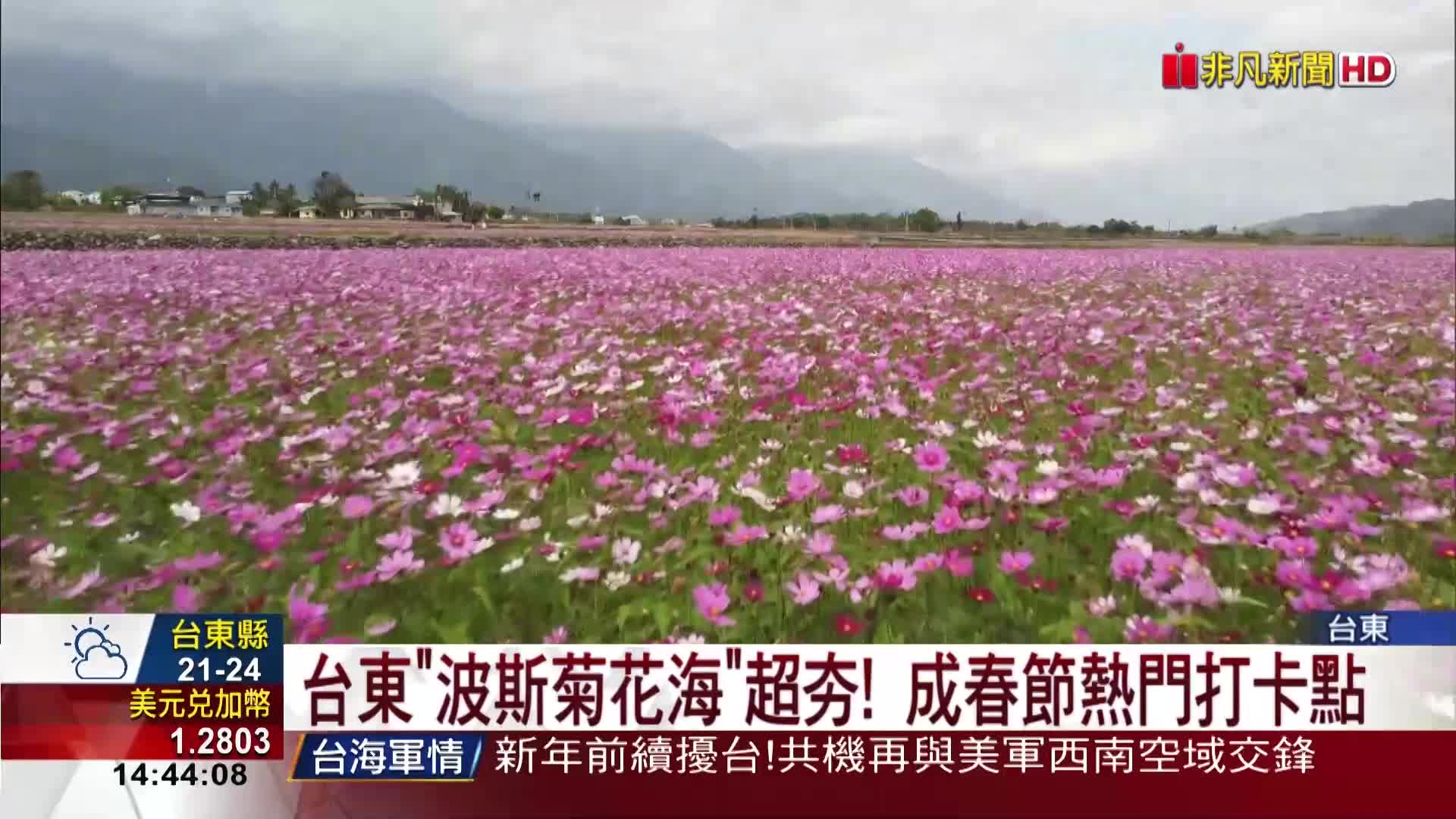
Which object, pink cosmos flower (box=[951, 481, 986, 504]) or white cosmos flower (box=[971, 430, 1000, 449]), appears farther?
white cosmos flower (box=[971, 430, 1000, 449])

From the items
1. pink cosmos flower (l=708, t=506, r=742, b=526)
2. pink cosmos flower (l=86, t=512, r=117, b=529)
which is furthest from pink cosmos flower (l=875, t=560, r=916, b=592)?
pink cosmos flower (l=86, t=512, r=117, b=529)

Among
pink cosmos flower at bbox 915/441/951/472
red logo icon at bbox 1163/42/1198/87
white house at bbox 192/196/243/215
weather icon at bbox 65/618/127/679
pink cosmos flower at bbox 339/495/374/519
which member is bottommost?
weather icon at bbox 65/618/127/679

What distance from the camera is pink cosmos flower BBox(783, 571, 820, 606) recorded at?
1.48 m

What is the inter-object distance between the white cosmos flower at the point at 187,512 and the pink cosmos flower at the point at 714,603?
126 centimetres

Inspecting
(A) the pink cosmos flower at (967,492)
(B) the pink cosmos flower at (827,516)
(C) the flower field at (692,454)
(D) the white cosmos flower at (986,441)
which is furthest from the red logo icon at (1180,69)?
(B) the pink cosmos flower at (827,516)

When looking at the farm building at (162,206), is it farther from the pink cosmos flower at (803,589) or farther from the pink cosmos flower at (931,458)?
the pink cosmos flower at (931,458)

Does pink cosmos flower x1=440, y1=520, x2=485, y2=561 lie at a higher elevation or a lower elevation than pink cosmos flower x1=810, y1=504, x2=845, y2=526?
lower

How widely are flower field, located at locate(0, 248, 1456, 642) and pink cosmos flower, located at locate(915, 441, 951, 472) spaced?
0.04 feet

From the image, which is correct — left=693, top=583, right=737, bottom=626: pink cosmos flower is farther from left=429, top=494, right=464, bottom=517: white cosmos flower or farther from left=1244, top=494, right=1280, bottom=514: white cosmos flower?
left=1244, top=494, right=1280, bottom=514: white cosmos flower

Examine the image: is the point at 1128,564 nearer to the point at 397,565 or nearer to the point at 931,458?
the point at 931,458

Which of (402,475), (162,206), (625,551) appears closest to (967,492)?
(625,551)

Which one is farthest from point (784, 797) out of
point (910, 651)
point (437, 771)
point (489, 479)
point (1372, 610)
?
point (1372, 610)

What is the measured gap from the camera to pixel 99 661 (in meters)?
1.49

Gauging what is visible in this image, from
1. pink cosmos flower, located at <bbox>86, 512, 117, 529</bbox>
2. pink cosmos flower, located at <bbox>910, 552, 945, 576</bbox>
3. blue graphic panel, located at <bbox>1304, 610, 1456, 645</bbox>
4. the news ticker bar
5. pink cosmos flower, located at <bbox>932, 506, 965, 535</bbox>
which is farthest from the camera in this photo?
pink cosmos flower, located at <bbox>86, 512, 117, 529</bbox>
